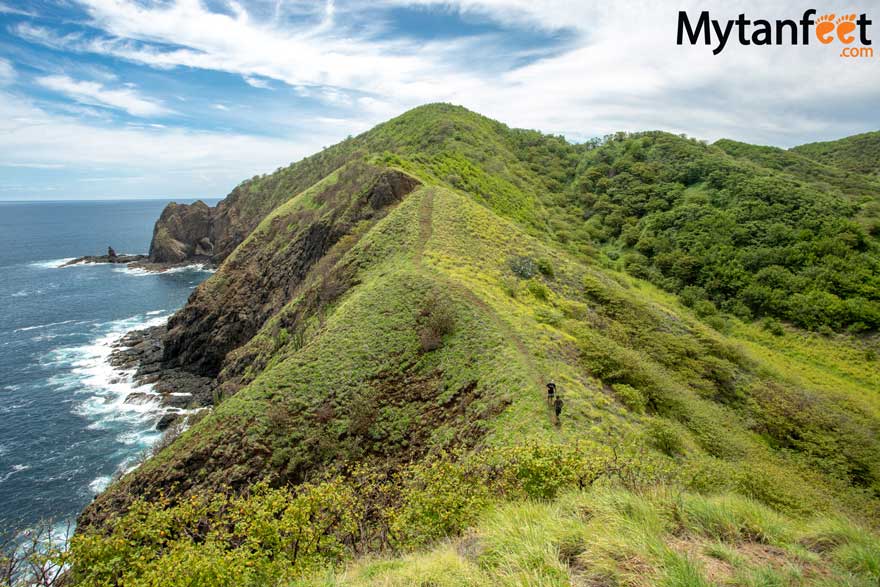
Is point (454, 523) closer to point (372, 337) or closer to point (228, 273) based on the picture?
point (372, 337)

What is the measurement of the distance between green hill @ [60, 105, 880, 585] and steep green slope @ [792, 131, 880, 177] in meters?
63.1

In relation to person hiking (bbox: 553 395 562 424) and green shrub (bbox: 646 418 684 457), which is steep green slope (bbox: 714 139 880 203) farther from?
person hiking (bbox: 553 395 562 424)

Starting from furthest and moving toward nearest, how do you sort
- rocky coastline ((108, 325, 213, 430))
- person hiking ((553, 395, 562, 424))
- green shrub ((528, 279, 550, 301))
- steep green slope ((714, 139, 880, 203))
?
steep green slope ((714, 139, 880, 203)), rocky coastline ((108, 325, 213, 430)), green shrub ((528, 279, 550, 301)), person hiking ((553, 395, 562, 424))

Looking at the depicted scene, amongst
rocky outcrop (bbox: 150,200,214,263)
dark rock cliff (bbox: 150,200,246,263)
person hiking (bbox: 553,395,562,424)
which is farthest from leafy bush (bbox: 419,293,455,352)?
rocky outcrop (bbox: 150,200,214,263)

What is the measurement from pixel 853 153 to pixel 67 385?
182 meters

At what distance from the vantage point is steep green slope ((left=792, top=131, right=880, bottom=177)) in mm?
103688

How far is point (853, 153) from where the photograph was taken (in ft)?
380

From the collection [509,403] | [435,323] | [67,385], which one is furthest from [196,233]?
[509,403]

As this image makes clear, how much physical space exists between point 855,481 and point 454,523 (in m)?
26.9

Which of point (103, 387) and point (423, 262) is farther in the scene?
point (103, 387)

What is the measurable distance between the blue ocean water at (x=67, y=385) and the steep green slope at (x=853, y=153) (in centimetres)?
14995

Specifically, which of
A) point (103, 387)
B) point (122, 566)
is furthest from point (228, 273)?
point (122, 566)

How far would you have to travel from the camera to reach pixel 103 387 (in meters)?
44.7

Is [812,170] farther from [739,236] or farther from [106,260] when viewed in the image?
[106,260]
